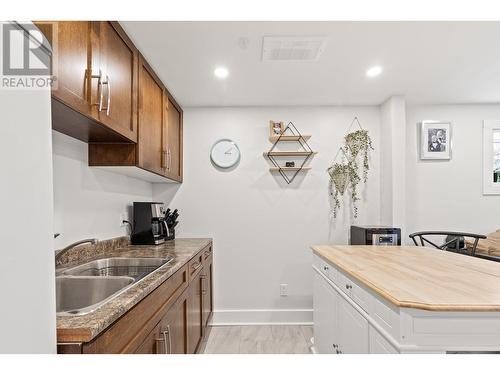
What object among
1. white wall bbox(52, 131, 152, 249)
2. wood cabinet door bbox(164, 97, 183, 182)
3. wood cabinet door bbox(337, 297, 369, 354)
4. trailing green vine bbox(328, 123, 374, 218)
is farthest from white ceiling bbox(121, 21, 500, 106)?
wood cabinet door bbox(337, 297, 369, 354)

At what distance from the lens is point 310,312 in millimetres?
3369

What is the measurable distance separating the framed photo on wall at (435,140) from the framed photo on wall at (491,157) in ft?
1.42

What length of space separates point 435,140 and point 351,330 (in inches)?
111

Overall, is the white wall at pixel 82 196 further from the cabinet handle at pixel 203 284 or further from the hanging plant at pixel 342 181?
the hanging plant at pixel 342 181

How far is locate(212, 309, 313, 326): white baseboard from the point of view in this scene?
3354 millimetres

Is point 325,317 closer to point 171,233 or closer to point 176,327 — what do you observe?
point 176,327

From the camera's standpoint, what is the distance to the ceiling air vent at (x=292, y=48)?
201cm

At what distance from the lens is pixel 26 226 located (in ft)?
2.06

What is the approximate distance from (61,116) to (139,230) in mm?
1444

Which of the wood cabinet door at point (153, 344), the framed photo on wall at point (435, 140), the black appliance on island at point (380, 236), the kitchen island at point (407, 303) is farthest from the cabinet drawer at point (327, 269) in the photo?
the framed photo on wall at point (435, 140)

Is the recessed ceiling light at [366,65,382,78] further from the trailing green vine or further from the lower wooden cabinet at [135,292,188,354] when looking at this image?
the lower wooden cabinet at [135,292,188,354]

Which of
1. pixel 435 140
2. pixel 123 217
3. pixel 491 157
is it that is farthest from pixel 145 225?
pixel 491 157

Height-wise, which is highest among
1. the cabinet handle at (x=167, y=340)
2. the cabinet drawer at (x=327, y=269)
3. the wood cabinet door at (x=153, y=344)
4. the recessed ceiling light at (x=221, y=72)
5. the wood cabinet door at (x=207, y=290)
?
the recessed ceiling light at (x=221, y=72)

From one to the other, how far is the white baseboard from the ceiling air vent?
263cm
